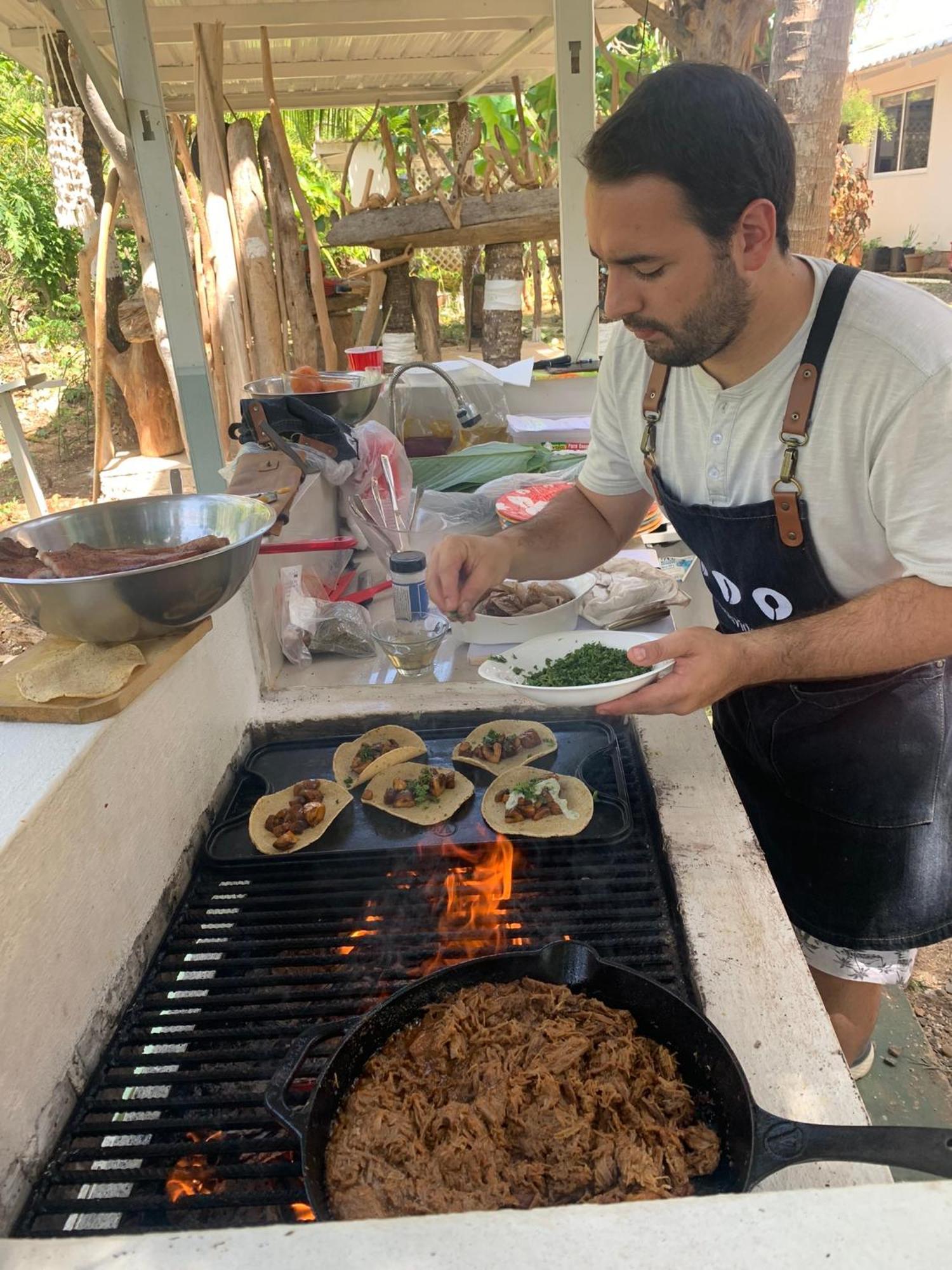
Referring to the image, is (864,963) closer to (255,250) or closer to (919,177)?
(255,250)

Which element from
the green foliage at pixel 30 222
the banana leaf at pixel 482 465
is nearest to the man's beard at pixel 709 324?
the banana leaf at pixel 482 465

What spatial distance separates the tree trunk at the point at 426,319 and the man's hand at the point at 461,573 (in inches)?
281

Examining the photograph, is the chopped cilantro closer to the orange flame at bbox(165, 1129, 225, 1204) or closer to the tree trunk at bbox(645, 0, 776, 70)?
the orange flame at bbox(165, 1129, 225, 1204)

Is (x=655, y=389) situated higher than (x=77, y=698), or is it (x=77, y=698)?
(x=655, y=389)

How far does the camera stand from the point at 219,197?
647 cm

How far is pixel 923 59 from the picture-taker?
14.2 metres

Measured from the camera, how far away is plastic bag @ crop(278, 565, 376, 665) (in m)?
2.58

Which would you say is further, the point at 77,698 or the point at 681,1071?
the point at 77,698

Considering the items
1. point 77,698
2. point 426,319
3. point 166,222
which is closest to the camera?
point 77,698

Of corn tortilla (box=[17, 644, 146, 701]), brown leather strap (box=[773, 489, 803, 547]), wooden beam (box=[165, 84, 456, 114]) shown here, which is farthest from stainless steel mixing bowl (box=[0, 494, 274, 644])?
wooden beam (box=[165, 84, 456, 114])

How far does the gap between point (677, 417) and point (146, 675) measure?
1311 millimetres

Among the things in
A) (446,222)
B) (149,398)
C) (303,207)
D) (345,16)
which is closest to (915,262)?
(446,222)

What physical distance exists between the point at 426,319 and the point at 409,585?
728 cm

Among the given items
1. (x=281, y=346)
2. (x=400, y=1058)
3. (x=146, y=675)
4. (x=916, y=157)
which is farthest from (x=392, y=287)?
(x=916, y=157)
